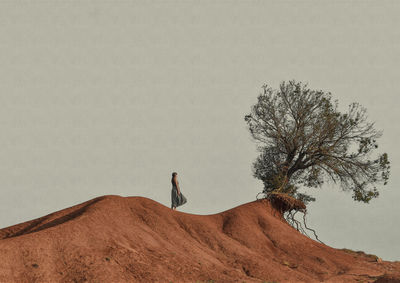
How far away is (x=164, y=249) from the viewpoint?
17.7 meters

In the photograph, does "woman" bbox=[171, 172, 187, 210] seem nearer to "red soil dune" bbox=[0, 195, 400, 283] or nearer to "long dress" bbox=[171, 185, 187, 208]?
"long dress" bbox=[171, 185, 187, 208]

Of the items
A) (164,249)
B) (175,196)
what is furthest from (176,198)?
(164,249)

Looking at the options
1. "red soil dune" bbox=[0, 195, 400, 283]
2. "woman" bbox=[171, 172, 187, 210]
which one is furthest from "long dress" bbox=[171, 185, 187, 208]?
"red soil dune" bbox=[0, 195, 400, 283]

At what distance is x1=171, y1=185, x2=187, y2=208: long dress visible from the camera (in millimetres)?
25031

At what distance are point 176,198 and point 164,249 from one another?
745 cm

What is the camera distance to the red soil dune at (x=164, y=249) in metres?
14.4

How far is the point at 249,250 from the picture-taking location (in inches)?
891

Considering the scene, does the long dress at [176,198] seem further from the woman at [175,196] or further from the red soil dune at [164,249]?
the red soil dune at [164,249]

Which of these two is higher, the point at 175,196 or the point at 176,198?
the point at 175,196

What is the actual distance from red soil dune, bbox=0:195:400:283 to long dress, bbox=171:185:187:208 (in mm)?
1357

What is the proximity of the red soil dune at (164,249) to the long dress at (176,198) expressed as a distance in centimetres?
136

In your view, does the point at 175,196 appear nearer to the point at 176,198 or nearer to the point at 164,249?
the point at 176,198

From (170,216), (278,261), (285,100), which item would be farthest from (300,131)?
(170,216)

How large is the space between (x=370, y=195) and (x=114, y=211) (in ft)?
70.1
